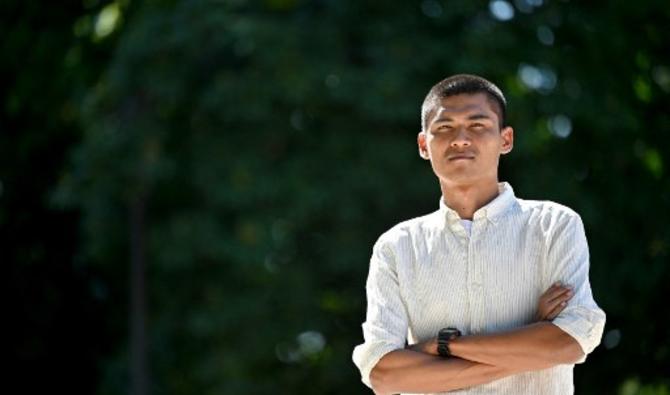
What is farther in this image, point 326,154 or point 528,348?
point 326,154

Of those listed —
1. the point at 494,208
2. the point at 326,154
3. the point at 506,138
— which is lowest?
the point at 326,154

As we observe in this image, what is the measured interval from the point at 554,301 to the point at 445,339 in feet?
0.68

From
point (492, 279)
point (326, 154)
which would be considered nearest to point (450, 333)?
point (492, 279)

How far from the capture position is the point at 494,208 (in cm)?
273

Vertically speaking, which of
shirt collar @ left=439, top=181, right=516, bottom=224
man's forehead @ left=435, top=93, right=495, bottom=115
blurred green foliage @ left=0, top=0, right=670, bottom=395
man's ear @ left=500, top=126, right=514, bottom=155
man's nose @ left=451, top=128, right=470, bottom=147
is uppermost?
man's forehead @ left=435, top=93, right=495, bottom=115

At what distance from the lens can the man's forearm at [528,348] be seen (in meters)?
2.63

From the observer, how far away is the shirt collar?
107 inches

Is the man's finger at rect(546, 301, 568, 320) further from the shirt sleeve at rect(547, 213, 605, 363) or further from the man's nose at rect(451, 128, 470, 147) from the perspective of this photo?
the man's nose at rect(451, 128, 470, 147)

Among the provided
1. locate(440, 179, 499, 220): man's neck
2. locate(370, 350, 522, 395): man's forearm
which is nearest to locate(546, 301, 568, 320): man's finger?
locate(370, 350, 522, 395): man's forearm

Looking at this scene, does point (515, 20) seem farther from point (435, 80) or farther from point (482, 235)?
point (482, 235)

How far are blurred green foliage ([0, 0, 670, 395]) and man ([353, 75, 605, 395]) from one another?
6362 mm

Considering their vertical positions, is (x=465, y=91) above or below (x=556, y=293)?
above

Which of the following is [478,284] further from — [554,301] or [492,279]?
[554,301]

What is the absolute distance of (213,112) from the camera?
9.67m
